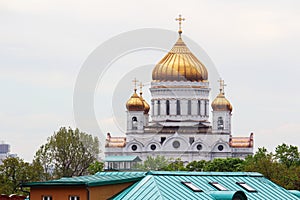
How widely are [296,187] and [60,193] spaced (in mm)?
32185

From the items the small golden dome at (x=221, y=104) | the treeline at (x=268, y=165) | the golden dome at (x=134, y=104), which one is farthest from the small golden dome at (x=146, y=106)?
the treeline at (x=268, y=165)

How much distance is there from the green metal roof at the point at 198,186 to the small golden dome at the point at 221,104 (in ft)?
263

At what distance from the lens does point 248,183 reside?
125 ft

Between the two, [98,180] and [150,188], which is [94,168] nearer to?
[98,180]

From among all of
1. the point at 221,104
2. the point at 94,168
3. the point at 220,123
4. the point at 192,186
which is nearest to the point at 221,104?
the point at 221,104

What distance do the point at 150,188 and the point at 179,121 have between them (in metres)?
87.8

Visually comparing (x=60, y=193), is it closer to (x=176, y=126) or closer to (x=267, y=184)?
(x=267, y=184)

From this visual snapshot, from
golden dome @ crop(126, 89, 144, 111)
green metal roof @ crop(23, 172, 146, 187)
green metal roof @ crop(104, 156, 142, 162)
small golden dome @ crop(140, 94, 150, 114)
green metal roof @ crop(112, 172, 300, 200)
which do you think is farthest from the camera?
small golden dome @ crop(140, 94, 150, 114)

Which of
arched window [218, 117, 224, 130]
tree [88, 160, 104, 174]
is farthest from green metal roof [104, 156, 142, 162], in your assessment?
tree [88, 160, 104, 174]

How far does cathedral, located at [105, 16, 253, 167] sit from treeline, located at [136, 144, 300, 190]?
7.32m

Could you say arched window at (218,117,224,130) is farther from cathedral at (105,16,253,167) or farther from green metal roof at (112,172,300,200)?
green metal roof at (112,172,300,200)

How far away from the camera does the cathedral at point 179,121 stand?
392ft

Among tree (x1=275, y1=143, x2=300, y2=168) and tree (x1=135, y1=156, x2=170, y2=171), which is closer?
tree (x1=275, y1=143, x2=300, y2=168)

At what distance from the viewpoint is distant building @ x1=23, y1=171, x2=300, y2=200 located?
111ft
